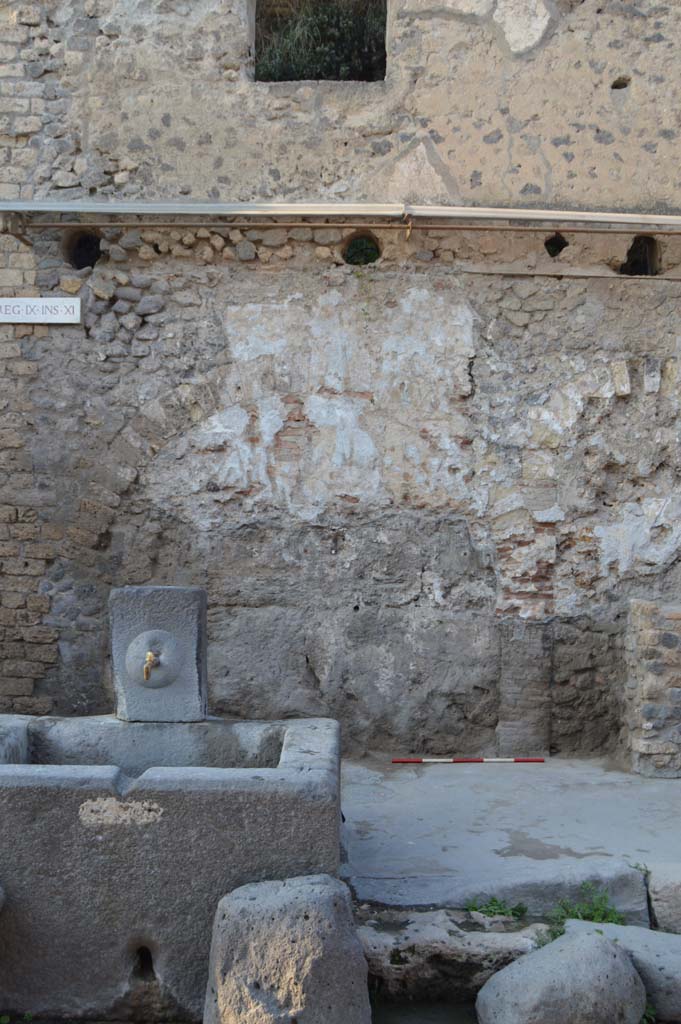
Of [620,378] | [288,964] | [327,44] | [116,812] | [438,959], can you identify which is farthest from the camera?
[327,44]

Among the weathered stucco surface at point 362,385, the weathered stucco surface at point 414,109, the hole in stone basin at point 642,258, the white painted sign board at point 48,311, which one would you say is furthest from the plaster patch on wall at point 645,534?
the white painted sign board at point 48,311

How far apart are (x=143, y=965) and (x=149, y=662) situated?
3.41 ft

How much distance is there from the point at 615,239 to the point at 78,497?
10.5 ft

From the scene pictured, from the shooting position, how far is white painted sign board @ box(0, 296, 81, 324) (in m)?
5.74

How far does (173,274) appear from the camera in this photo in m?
5.76

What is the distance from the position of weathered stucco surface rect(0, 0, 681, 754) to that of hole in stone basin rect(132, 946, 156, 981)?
2390mm

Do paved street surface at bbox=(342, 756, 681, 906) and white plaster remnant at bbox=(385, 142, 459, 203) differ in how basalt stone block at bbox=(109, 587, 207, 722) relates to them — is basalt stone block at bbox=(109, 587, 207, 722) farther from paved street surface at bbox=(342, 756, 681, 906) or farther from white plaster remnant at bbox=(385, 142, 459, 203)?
white plaster remnant at bbox=(385, 142, 459, 203)

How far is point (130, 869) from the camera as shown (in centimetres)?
323

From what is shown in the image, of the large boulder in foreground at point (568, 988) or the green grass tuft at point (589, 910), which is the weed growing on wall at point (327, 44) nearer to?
the green grass tuft at point (589, 910)

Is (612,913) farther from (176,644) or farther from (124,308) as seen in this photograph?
(124,308)

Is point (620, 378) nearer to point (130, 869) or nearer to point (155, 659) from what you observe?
point (155, 659)

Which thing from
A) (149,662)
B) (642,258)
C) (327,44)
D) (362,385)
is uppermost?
(327,44)

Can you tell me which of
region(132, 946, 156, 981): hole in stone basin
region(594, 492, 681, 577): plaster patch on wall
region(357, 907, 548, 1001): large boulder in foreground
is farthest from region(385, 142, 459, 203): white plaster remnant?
region(132, 946, 156, 981): hole in stone basin

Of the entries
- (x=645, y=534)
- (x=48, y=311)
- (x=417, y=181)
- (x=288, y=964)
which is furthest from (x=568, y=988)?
(x=48, y=311)
